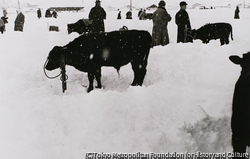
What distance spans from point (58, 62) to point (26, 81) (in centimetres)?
112

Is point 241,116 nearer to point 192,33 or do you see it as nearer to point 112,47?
point 112,47

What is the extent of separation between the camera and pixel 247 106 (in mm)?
2826

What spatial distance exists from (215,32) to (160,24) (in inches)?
127

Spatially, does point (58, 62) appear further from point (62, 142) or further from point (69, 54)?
point (62, 142)

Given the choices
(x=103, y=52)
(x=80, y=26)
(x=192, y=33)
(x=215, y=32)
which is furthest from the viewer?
(x=80, y=26)

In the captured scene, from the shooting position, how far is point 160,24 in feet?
31.9

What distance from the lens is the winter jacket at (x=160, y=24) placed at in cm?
963

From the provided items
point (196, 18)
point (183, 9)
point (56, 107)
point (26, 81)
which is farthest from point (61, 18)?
point (56, 107)

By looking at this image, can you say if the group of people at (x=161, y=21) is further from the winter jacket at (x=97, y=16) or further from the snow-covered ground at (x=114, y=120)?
the snow-covered ground at (x=114, y=120)

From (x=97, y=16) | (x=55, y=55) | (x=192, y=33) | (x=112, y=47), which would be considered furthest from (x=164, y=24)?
(x=55, y=55)

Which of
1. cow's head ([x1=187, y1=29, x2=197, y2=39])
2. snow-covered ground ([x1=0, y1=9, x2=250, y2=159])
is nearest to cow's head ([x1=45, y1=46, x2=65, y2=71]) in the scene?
snow-covered ground ([x1=0, y1=9, x2=250, y2=159])

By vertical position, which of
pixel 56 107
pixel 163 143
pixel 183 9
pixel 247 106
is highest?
pixel 183 9

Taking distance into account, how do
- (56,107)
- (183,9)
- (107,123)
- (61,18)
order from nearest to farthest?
1. (107,123)
2. (56,107)
3. (183,9)
4. (61,18)

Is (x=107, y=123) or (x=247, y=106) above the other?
(x=247, y=106)
